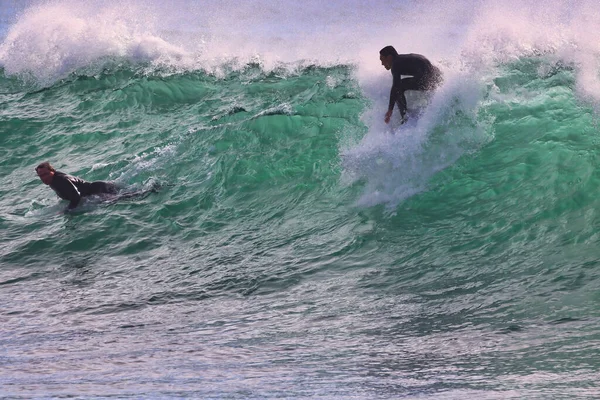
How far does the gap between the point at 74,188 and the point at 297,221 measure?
338cm

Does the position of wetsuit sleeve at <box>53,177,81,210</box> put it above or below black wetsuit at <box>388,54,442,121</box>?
below

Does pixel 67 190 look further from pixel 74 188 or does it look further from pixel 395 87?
pixel 395 87

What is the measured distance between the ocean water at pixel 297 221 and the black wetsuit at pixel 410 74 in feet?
0.87

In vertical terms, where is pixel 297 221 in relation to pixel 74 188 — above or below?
below

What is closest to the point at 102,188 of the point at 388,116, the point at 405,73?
the point at 388,116

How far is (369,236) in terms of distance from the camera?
978 cm

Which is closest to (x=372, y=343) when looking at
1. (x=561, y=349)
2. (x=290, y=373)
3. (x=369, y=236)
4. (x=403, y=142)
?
(x=290, y=373)

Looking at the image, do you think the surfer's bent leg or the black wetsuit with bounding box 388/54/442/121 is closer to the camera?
the black wetsuit with bounding box 388/54/442/121

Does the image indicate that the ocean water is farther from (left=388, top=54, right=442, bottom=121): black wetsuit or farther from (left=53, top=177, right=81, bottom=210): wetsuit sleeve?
(left=388, top=54, right=442, bottom=121): black wetsuit

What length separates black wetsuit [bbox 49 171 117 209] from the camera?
11.6 metres

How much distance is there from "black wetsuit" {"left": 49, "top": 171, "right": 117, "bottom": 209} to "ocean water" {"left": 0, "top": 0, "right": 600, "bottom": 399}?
217mm

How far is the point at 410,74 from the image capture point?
36.5ft

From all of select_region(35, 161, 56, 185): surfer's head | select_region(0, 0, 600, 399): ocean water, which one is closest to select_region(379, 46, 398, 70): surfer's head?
select_region(0, 0, 600, 399): ocean water

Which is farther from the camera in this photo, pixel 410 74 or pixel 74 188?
Result: pixel 74 188
